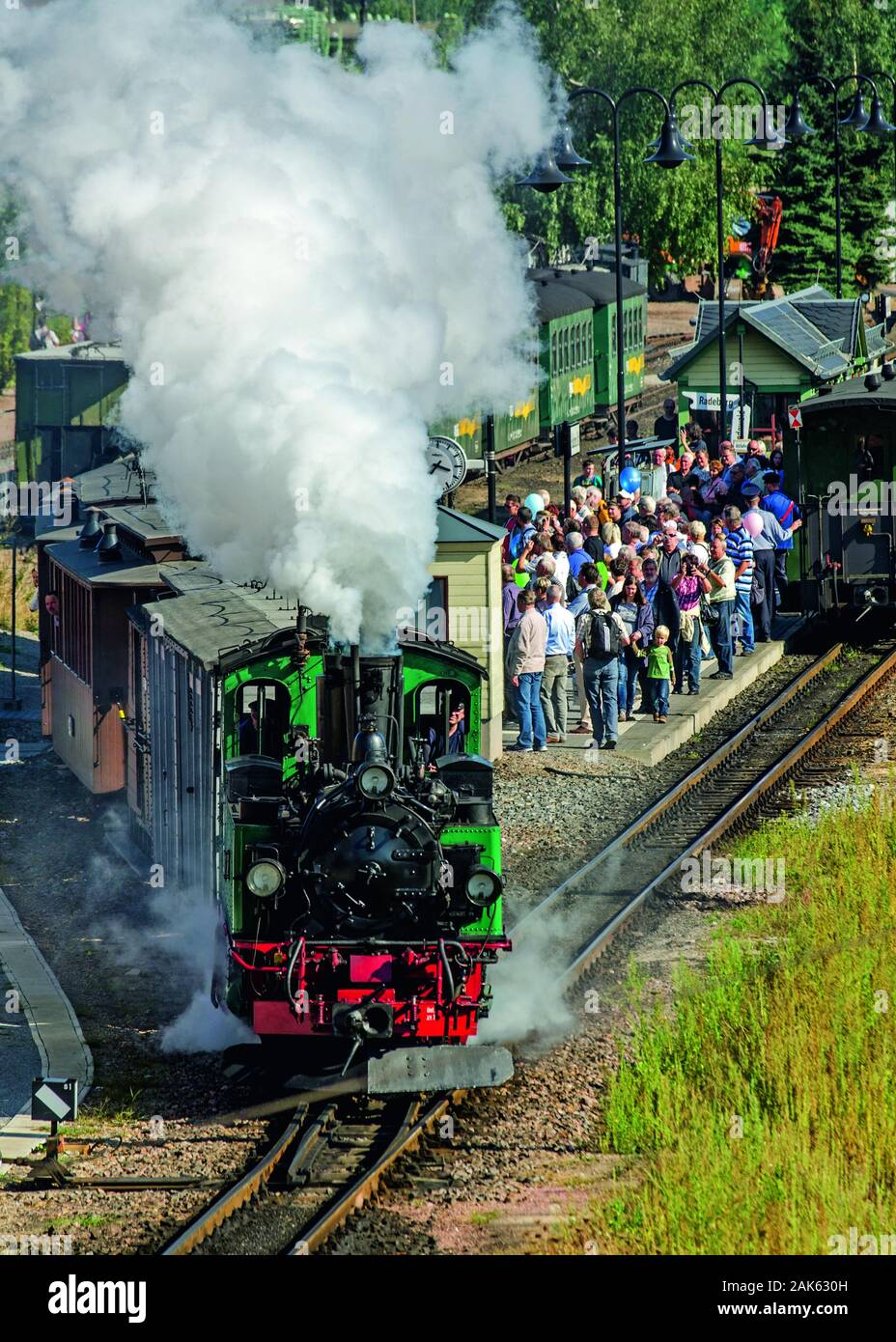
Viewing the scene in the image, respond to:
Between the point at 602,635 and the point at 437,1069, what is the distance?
8.00 meters

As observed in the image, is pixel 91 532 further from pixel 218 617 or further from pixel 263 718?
pixel 263 718

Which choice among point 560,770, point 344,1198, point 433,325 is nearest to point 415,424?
point 344,1198

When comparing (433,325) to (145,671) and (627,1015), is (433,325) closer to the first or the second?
(145,671)

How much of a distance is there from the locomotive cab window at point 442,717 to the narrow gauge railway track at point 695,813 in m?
1.92

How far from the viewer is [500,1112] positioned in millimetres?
11188

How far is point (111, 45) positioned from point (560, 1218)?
9766 millimetres

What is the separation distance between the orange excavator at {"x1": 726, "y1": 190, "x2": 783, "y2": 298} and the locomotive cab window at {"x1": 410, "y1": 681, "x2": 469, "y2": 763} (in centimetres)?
4292

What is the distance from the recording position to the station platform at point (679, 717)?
63.2 feet

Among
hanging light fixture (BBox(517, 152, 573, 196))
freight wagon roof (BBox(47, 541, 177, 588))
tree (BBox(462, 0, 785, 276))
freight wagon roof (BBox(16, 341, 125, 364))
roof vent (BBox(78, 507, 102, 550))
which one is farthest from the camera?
tree (BBox(462, 0, 785, 276))

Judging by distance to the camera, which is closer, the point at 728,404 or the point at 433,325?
the point at 433,325

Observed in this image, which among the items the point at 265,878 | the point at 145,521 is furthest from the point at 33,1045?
the point at 145,521

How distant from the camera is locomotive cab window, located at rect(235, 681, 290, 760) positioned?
11836 millimetres

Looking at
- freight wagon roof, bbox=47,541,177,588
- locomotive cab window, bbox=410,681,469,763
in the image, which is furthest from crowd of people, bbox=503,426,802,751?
locomotive cab window, bbox=410,681,469,763

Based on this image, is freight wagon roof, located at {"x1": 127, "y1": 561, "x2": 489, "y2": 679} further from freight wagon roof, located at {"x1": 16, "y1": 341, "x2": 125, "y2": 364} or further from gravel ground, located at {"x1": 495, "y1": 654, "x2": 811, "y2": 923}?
freight wagon roof, located at {"x1": 16, "y1": 341, "x2": 125, "y2": 364}
